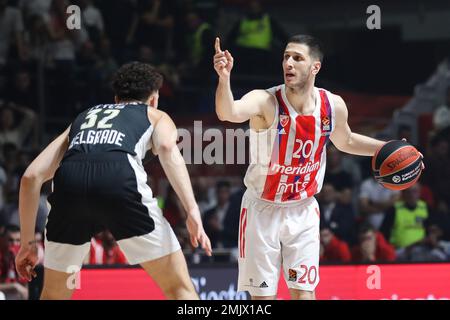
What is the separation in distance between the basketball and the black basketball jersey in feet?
6.95

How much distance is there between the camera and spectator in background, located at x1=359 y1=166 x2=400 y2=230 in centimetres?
1279

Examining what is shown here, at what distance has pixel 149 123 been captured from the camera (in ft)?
20.6

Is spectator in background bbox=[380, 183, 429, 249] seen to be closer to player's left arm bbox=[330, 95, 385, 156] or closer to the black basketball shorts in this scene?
player's left arm bbox=[330, 95, 385, 156]

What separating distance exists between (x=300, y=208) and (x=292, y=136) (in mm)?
523

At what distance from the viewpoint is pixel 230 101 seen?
680cm

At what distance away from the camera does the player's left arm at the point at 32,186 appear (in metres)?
6.09

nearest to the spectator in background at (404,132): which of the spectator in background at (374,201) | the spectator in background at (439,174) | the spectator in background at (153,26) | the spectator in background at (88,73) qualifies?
the spectator in background at (439,174)

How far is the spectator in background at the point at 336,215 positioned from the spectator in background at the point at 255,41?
2773 millimetres

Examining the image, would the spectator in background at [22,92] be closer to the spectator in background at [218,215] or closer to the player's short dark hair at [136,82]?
the spectator in background at [218,215]

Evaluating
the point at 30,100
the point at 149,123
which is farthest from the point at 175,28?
the point at 149,123

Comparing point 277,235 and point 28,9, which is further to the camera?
point 28,9

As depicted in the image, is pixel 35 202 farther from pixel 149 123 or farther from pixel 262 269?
pixel 262 269

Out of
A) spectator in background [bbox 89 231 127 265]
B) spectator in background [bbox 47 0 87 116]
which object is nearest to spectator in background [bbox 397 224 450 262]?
spectator in background [bbox 89 231 127 265]

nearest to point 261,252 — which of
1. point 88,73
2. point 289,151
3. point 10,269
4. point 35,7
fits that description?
point 289,151
